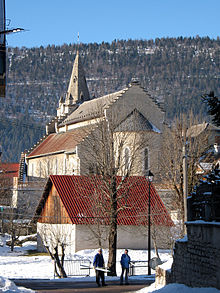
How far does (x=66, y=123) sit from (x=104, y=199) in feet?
170

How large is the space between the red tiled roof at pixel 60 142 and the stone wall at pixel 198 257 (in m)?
51.2

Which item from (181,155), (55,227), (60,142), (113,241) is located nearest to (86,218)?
(55,227)

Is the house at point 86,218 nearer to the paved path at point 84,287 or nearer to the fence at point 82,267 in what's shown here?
the fence at point 82,267

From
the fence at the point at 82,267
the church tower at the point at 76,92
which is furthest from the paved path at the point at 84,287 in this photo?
the church tower at the point at 76,92

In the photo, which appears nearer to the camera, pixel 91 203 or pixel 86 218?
pixel 91 203

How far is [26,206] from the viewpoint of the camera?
6731 centimetres

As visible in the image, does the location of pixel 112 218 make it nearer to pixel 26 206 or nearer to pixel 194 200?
pixel 194 200

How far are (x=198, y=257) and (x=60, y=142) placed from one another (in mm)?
65861

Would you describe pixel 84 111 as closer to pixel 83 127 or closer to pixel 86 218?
pixel 83 127

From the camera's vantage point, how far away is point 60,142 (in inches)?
3231

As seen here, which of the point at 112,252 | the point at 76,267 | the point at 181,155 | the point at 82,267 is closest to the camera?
the point at 112,252

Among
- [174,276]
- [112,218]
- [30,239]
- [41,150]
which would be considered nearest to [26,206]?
[30,239]

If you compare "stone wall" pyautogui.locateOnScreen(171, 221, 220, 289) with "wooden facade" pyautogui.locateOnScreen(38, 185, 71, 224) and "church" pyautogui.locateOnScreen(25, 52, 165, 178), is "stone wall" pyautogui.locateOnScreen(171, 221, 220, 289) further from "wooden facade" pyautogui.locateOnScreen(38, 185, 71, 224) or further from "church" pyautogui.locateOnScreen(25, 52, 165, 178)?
"church" pyautogui.locateOnScreen(25, 52, 165, 178)

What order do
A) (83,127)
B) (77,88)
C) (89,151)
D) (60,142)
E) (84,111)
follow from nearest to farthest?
(89,151) < (83,127) < (60,142) < (84,111) < (77,88)
